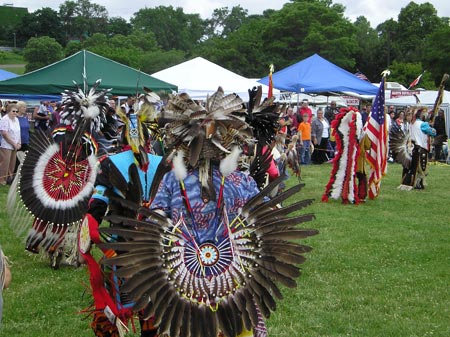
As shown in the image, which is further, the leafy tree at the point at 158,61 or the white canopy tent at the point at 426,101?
the leafy tree at the point at 158,61

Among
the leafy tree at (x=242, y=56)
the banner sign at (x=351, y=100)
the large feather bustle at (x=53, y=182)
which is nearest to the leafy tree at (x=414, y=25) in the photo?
the leafy tree at (x=242, y=56)

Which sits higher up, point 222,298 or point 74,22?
point 74,22

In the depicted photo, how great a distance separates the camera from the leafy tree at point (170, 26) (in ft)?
287

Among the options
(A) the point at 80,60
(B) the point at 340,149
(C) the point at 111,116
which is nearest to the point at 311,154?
(B) the point at 340,149

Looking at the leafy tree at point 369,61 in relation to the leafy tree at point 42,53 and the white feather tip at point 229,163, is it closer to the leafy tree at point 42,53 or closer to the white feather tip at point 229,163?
the leafy tree at point 42,53

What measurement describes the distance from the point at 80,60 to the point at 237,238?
8.01 meters

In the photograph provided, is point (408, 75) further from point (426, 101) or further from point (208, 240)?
point (208, 240)

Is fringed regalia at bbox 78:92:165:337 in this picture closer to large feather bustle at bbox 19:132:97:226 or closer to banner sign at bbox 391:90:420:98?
large feather bustle at bbox 19:132:97:226

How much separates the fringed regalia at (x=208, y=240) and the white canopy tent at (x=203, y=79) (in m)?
12.7

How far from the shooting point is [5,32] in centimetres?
9006

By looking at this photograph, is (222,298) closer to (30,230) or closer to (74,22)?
(30,230)

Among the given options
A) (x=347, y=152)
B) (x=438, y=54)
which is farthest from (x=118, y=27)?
(x=347, y=152)

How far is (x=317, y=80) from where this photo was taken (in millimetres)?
16375

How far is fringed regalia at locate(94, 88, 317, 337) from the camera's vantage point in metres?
2.70
